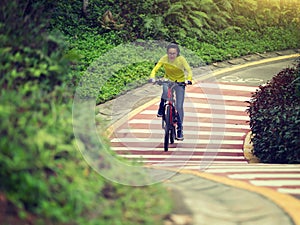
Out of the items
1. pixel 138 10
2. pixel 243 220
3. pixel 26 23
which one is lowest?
pixel 243 220

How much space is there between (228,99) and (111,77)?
9.54ft

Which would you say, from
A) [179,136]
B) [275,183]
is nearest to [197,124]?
[179,136]

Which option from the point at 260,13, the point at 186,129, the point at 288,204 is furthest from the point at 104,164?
the point at 260,13

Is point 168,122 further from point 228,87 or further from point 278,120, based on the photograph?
point 228,87

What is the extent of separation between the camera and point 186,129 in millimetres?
13117

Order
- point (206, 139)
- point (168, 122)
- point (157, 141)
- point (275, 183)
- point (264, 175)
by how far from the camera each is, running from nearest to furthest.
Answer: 1. point (275, 183)
2. point (264, 175)
3. point (168, 122)
4. point (157, 141)
5. point (206, 139)

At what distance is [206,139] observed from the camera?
41.7 feet

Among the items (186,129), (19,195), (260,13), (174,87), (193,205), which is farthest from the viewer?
(260,13)

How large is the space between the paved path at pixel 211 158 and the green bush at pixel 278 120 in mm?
516

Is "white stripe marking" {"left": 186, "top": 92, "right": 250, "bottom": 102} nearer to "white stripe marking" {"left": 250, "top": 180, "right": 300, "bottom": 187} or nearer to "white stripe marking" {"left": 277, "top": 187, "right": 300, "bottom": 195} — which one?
"white stripe marking" {"left": 250, "top": 180, "right": 300, "bottom": 187}

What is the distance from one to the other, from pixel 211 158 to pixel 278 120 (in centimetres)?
152

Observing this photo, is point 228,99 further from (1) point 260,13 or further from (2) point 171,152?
(1) point 260,13

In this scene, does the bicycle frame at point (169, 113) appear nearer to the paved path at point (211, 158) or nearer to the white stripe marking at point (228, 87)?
the paved path at point (211, 158)

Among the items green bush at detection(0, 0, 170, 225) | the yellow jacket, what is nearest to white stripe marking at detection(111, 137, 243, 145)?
the yellow jacket
